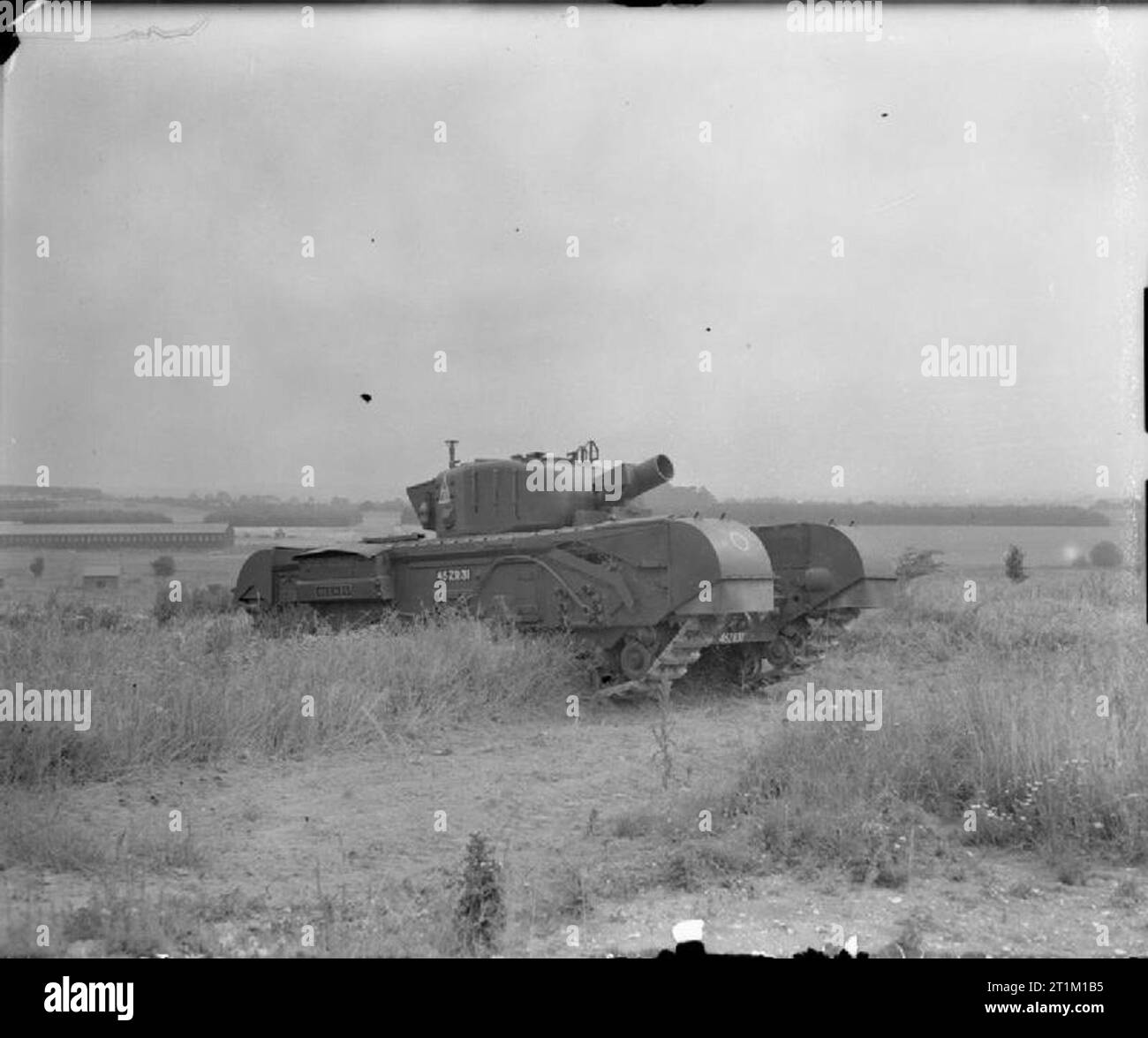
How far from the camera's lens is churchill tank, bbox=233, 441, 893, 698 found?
424 inches

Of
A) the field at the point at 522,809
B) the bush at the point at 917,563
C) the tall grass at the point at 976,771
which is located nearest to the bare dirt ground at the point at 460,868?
the field at the point at 522,809

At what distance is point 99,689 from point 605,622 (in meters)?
4.79

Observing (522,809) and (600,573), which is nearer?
(522,809)

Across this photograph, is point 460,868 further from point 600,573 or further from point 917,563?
point 917,563

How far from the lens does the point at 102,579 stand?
47.6 ft

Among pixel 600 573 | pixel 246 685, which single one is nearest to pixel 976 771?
pixel 246 685

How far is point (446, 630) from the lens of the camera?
35.7ft

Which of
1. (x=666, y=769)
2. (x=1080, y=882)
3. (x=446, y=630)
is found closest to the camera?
(x=1080, y=882)

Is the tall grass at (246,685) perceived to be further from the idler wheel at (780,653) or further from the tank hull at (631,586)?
the idler wheel at (780,653)

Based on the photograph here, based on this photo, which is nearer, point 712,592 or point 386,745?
point 386,745

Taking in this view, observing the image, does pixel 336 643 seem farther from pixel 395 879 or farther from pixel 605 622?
pixel 395 879

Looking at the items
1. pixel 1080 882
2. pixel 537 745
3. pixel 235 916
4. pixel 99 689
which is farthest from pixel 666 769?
pixel 99 689

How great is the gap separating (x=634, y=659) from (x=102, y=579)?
278 inches

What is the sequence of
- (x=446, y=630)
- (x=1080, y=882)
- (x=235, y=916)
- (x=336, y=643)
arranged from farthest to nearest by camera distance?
1. (x=446, y=630)
2. (x=336, y=643)
3. (x=1080, y=882)
4. (x=235, y=916)
